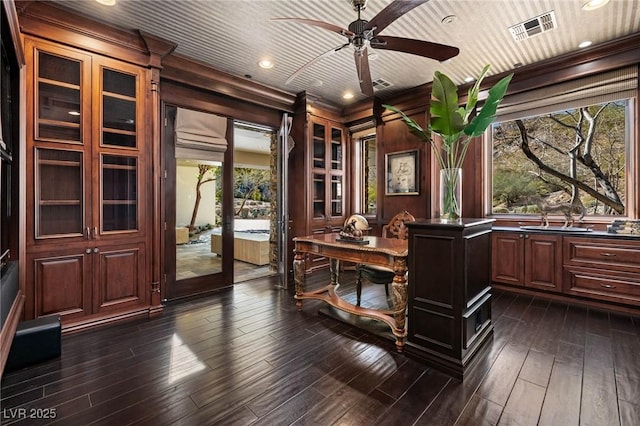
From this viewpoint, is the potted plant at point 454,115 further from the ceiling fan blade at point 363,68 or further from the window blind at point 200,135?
the window blind at point 200,135

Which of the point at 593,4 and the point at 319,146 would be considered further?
the point at 319,146

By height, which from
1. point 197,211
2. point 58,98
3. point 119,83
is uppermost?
point 119,83

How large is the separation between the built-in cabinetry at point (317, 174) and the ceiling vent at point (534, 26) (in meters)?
2.88

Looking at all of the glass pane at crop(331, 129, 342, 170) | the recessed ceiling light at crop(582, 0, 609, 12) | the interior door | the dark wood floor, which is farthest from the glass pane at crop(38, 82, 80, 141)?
the recessed ceiling light at crop(582, 0, 609, 12)

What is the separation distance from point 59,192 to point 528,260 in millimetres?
5455

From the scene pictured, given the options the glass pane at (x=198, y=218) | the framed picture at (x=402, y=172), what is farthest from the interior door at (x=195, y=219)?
the framed picture at (x=402, y=172)

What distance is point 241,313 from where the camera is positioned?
322 centimetres

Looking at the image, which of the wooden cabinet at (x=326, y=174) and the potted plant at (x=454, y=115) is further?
the wooden cabinet at (x=326, y=174)

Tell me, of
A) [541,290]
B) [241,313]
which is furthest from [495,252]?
[241,313]

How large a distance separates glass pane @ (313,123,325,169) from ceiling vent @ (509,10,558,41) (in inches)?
118

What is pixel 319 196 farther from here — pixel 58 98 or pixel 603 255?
pixel 603 255

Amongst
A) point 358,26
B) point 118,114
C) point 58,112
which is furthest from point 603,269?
point 58,112

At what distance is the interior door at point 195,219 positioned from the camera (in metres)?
3.62

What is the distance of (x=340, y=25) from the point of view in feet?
9.45
